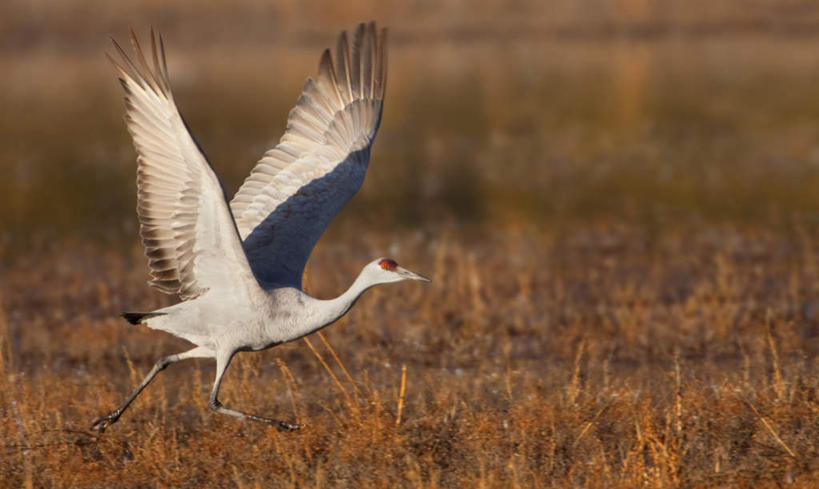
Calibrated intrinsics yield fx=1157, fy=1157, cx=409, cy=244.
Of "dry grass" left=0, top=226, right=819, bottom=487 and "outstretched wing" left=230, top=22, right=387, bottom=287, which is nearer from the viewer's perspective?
"dry grass" left=0, top=226, right=819, bottom=487

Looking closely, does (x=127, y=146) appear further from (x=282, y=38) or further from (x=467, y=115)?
(x=282, y=38)

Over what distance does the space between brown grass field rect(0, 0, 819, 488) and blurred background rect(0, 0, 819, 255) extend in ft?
0.40

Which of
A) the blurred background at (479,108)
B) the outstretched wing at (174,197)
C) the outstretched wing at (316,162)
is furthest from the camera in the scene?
the blurred background at (479,108)

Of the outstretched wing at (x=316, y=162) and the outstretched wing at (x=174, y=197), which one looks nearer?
the outstretched wing at (x=174, y=197)

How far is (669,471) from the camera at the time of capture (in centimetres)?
592

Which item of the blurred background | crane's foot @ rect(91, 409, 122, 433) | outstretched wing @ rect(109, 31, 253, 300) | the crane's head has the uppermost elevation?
the blurred background

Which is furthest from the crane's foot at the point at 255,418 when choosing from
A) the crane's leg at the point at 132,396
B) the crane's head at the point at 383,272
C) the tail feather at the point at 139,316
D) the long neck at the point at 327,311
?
the crane's head at the point at 383,272

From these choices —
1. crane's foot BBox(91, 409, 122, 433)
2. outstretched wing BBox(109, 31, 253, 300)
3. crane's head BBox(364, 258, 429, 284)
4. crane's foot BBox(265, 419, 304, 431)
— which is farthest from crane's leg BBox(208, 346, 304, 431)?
crane's head BBox(364, 258, 429, 284)

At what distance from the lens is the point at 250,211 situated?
769 centimetres

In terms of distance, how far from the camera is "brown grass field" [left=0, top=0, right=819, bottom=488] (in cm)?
648

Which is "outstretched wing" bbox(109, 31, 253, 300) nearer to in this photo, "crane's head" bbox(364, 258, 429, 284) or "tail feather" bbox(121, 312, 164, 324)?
"tail feather" bbox(121, 312, 164, 324)

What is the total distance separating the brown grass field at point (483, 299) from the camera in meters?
6.48

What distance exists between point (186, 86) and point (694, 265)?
73.4 ft

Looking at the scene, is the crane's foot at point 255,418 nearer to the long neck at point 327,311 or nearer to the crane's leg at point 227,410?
the crane's leg at point 227,410
